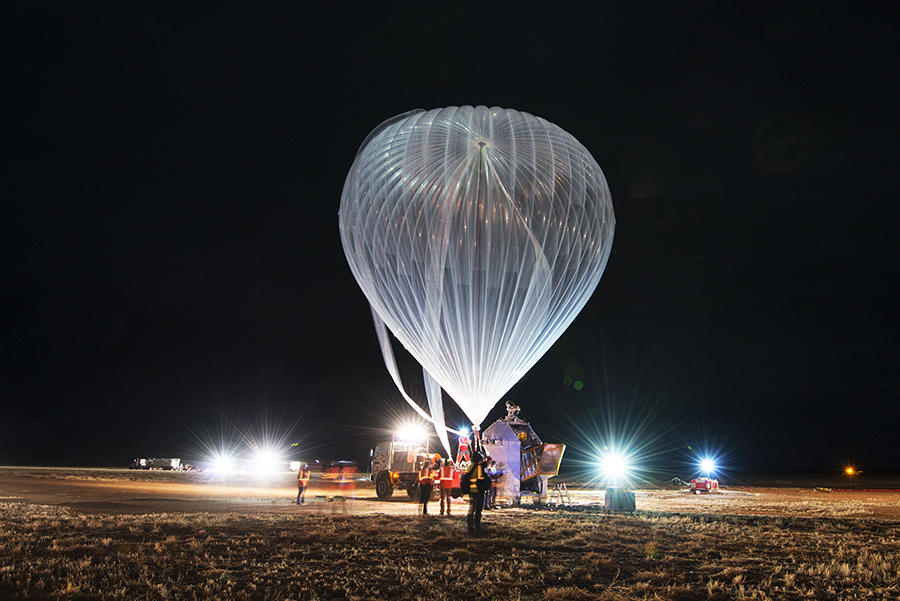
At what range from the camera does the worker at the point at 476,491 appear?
14.9 metres

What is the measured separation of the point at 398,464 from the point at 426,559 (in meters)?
15.3

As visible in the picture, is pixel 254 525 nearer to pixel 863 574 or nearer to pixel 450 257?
pixel 450 257

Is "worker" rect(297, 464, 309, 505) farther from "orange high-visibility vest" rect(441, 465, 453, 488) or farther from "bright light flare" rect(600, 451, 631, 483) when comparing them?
"bright light flare" rect(600, 451, 631, 483)

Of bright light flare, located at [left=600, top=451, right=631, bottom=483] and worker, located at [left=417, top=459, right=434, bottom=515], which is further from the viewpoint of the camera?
bright light flare, located at [left=600, top=451, right=631, bottom=483]

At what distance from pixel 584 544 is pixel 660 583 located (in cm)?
390

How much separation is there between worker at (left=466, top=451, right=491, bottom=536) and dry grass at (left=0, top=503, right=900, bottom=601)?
1.43 feet

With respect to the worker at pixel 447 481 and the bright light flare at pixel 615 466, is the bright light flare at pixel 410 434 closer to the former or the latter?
the worker at pixel 447 481

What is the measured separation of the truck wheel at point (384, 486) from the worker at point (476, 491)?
36.3 feet

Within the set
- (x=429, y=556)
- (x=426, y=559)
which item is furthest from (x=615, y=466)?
(x=426, y=559)

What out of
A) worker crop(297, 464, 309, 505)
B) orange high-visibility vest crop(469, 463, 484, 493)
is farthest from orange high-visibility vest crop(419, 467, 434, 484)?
worker crop(297, 464, 309, 505)

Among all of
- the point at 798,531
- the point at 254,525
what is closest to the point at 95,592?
the point at 254,525

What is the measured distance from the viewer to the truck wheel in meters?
25.9

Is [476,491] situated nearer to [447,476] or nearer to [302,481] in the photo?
[447,476]

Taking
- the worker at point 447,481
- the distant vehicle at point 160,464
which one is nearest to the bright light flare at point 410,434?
the worker at point 447,481
